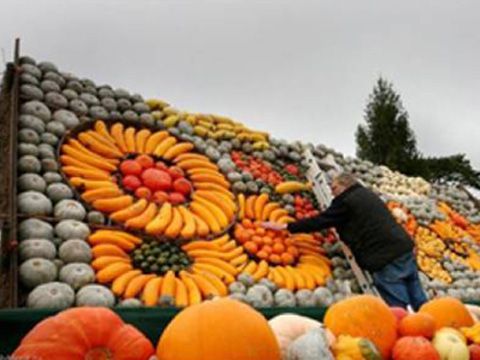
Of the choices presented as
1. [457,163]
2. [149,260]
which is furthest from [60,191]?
[457,163]

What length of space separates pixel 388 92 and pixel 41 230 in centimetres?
2464

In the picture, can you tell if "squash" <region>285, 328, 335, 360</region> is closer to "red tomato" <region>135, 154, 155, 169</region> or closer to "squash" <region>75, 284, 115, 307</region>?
"squash" <region>75, 284, 115, 307</region>

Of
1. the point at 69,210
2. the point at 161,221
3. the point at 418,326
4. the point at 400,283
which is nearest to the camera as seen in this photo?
the point at 418,326

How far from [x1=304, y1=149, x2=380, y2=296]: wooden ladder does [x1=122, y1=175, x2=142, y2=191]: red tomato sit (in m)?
1.90

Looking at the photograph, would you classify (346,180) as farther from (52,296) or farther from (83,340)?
(83,340)

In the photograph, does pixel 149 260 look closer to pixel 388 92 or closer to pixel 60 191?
pixel 60 191

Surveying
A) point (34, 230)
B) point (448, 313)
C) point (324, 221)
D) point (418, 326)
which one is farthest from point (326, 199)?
point (418, 326)

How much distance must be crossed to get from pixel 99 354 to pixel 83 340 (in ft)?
Result: 0.15

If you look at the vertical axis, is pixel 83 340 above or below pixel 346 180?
below

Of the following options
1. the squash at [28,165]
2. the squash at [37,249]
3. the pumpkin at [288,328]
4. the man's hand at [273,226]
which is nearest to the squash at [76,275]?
the squash at [37,249]

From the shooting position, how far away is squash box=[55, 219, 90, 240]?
3.52 m

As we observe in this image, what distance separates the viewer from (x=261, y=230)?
4688mm

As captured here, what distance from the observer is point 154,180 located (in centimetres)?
446

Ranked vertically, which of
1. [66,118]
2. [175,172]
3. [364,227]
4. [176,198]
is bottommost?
[364,227]
